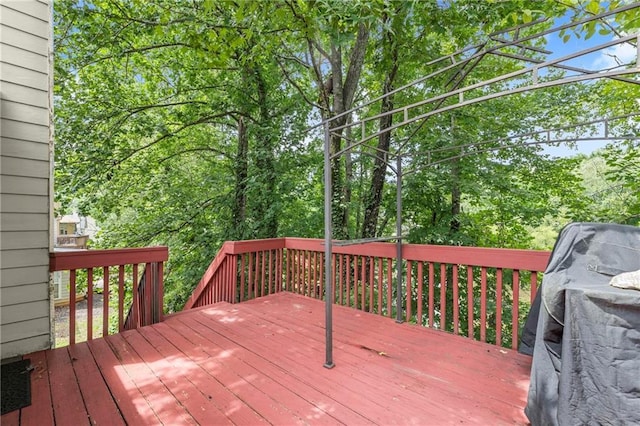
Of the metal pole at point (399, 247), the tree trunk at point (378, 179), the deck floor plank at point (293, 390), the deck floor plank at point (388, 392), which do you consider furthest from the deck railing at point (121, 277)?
the tree trunk at point (378, 179)

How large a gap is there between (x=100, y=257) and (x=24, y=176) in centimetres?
82

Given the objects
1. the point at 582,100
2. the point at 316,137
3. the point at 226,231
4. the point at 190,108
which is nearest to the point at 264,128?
the point at 316,137

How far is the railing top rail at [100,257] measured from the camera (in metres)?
2.43

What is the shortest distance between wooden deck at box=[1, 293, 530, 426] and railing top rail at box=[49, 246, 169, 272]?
643 millimetres

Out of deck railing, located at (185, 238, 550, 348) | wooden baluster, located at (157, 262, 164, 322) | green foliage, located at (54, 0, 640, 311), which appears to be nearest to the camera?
deck railing, located at (185, 238, 550, 348)

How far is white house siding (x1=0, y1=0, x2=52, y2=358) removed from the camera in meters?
2.18

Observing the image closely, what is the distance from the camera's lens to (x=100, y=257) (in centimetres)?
262

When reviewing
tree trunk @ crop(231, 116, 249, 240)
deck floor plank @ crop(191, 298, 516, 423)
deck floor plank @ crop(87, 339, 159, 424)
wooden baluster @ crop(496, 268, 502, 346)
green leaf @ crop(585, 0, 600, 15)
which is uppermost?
green leaf @ crop(585, 0, 600, 15)

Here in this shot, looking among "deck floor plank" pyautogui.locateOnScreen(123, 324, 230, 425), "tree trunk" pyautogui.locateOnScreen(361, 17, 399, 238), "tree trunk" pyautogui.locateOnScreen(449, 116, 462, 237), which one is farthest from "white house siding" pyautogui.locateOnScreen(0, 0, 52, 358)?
"tree trunk" pyautogui.locateOnScreen(449, 116, 462, 237)

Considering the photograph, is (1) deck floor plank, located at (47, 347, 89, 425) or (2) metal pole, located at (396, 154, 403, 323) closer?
(1) deck floor plank, located at (47, 347, 89, 425)

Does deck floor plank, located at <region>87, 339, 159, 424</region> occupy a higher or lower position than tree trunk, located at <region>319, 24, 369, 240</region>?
lower

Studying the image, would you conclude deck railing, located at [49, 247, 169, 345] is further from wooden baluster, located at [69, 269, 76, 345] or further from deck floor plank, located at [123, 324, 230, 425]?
deck floor plank, located at [123, 324, 230, 425]

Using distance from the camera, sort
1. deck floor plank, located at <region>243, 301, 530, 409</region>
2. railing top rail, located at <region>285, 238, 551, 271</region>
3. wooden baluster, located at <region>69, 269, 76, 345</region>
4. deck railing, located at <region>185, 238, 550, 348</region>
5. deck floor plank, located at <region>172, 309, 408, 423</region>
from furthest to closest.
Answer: deck railing, located at <region>185, 238, 550, 348</region> → wooden baluster, located at <region>69, 269, 76, 345</region> → railing top rail, located at <region>285, 238, 551, 271</region> → deck floor plank, located at <region>243, 301, 530, 409</region> → deck floor plank, located at <region>172, 309, 408, 423</region>

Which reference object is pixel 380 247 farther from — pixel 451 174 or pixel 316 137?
pixel 316 137
